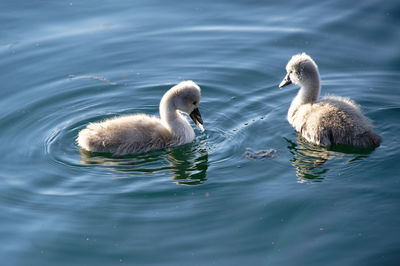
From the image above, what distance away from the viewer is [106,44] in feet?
34.9

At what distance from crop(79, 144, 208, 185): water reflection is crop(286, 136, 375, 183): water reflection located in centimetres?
111

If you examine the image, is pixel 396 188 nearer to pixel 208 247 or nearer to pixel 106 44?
pixel 208 247

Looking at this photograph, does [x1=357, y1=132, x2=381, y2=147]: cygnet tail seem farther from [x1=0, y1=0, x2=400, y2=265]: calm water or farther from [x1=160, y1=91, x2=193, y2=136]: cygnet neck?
[x1=160, y1=91, x2=193, y2=136]: cygnet neck

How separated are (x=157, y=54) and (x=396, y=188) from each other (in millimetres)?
5067

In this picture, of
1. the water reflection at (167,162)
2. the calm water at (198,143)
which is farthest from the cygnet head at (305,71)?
the water reflection at (167,162)

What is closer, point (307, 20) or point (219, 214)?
point (219, 214)

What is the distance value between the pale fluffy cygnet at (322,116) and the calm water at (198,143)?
0.57 ft

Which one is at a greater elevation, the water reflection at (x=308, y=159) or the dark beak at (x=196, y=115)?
the dark beak at (x=196, y=115)

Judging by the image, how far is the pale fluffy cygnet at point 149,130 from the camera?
290 inches

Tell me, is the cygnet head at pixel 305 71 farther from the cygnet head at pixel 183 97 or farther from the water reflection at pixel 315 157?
the cygnet head at pixel 183 97

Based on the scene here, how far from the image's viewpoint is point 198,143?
25.7ft

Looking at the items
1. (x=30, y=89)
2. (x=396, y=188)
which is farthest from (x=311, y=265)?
(x=30, y=89)

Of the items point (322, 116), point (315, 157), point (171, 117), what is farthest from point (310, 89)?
point (171, 117)

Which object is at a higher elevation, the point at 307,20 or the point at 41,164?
the point at 307,20
